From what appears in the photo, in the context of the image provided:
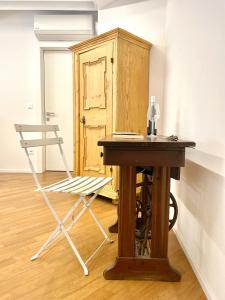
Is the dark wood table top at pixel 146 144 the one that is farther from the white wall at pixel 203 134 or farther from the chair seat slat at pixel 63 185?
the chair seat slat at pixel 63 185

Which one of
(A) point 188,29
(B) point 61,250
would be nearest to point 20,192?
(B) point 61,250

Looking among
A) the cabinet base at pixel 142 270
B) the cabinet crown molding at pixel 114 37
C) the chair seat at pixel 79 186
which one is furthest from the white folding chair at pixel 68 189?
the cabinet crown molding at pixel 114 37

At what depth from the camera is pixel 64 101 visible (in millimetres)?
4285

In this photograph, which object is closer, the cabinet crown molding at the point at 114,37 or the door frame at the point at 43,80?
the cabinet crown molding at the point at 114,37

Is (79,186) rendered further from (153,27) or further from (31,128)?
(153,27)

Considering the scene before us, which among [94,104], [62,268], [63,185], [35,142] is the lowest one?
[62,268]

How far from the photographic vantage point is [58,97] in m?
4.28

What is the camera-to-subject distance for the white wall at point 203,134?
3.85ft

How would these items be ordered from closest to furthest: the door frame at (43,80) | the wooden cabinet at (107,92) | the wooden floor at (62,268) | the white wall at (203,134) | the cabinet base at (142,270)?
the white wall at (203,134) → the wooden floor at (62,268) → the cabinet base at (142,270) → the wooden cabinet at (107,92) → the door frame at (43,80)

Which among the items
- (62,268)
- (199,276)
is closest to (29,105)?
(62,268)

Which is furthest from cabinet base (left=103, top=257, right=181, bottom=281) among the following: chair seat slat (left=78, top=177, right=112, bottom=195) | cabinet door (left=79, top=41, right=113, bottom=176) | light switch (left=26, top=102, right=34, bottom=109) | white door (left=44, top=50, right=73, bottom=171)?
light switch (left=26, top=102, right=34, bottom=109)

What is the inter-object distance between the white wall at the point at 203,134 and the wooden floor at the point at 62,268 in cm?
14

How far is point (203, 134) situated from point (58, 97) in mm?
3343

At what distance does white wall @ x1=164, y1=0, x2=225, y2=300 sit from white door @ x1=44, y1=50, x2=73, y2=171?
103 inches
